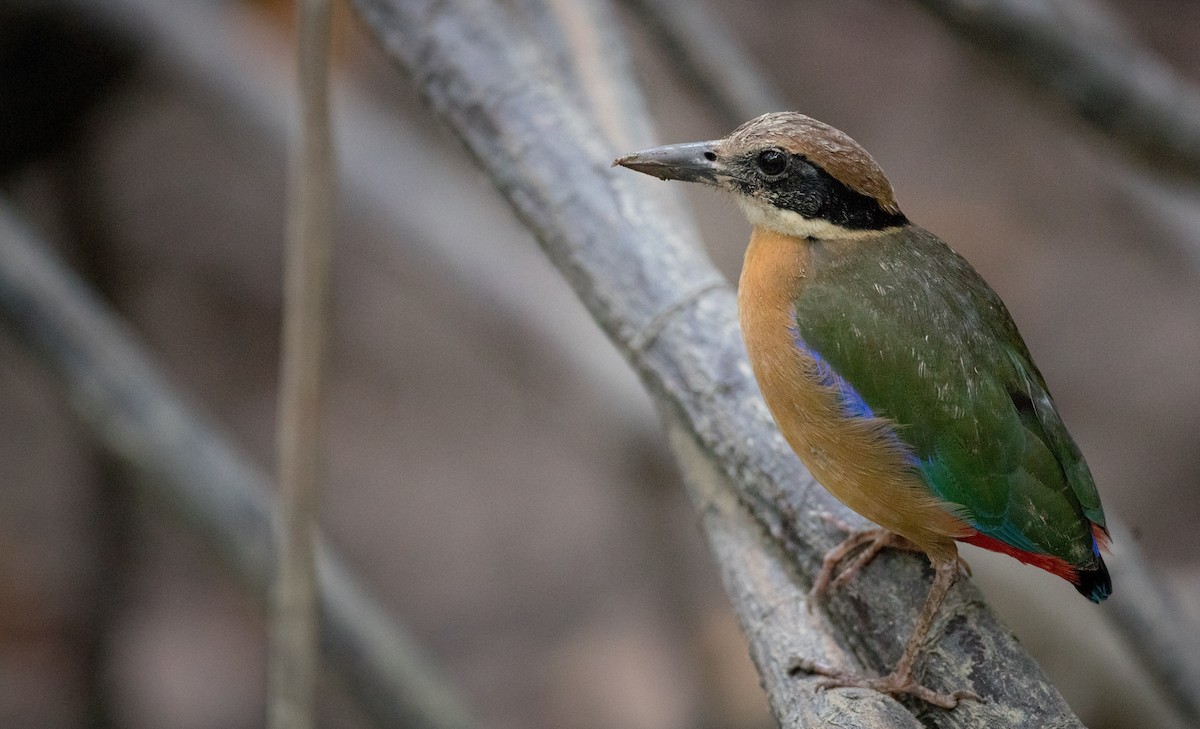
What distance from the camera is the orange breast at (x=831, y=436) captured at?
6.74 feet

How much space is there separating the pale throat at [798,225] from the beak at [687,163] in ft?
0.24

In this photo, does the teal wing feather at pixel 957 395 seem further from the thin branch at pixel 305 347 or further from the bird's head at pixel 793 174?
the thin branch at pixel 305 347

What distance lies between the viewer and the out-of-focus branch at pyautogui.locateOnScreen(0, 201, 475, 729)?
3365 millimetres

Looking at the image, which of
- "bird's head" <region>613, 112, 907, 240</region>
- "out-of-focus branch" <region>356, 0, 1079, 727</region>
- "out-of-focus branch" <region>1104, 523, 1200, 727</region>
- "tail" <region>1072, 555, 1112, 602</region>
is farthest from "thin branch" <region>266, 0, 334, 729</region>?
"out-of-focus branch" <region>1104, 523, 1200, 727</region>

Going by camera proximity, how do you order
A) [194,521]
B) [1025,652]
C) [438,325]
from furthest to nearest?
[438,325] → [194,521] → [1025,652]

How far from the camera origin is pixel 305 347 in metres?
2.60

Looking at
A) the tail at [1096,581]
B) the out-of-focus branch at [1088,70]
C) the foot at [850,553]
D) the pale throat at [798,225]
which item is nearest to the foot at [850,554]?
the foot at [850,553]

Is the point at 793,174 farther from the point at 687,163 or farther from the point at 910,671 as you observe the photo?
the point at 910,671

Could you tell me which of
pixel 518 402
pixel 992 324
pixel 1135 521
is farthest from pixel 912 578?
pixel 518 402

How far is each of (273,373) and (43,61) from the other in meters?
2.10

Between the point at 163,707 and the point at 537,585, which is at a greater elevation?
the point at 163,707

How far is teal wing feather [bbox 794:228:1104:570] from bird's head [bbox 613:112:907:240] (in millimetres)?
99

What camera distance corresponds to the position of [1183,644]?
2.63 metres

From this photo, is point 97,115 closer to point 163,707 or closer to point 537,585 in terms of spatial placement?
point 163,707
